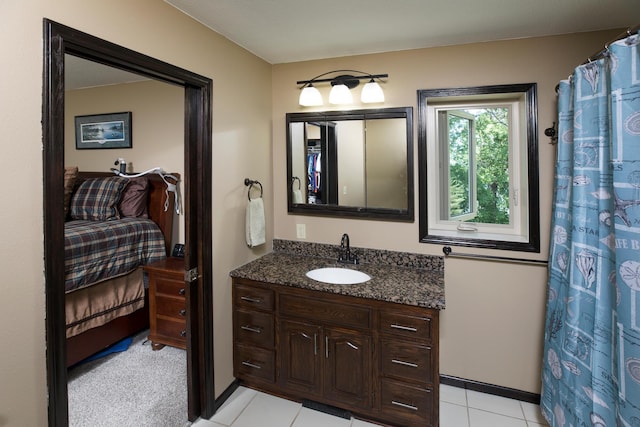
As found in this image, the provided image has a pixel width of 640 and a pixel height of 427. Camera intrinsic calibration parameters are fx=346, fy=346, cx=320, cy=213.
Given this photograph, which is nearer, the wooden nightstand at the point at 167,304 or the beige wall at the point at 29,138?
the beige wall at the point at 29,138

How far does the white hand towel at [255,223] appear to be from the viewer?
7.69 feet

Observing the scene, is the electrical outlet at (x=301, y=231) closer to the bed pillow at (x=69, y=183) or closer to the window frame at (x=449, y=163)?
the window frame at (x=449, y=163)

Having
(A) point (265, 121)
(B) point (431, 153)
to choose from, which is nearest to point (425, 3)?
(B) point (431, 153)

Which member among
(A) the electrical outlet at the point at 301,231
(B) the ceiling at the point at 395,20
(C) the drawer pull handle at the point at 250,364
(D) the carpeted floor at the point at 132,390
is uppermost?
(B) the ceiling at the point at 395,20

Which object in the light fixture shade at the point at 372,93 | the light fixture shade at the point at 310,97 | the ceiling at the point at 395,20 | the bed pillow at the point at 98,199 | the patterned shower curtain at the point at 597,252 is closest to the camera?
the patterned shower curtain at the point at 597,252

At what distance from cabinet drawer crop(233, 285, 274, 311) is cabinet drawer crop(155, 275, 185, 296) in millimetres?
617

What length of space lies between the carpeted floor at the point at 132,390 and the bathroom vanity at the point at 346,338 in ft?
1.56

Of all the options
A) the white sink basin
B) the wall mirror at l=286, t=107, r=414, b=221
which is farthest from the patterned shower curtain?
the white sink basin

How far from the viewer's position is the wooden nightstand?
263cm

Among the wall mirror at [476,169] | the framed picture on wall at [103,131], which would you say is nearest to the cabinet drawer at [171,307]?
the framed picture on wall at [103,131]

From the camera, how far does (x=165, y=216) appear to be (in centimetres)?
309

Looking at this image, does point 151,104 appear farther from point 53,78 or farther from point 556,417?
point 556,417

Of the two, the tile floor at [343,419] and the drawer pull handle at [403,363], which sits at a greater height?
the drawer pull handle at [403,363]

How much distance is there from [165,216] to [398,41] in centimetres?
236
